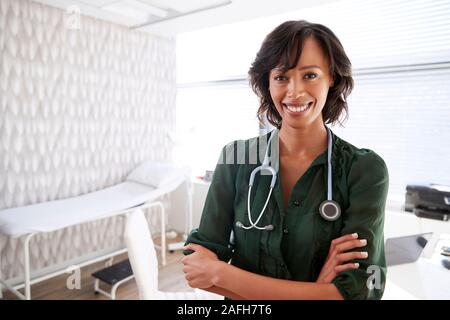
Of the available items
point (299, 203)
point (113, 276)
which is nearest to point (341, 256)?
point (299, 203)

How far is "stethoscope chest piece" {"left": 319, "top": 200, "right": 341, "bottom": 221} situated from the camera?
0.59m

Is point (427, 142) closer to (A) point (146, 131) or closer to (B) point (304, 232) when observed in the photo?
(B) point (304, 232)

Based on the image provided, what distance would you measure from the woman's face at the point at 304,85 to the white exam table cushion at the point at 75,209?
1.66 m

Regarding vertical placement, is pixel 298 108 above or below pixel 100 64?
below

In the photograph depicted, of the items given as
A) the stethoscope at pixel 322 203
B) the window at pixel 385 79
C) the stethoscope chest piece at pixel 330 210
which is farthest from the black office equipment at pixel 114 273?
the stethoscope chest piece at pixel 330 210

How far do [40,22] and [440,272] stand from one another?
8.55 feet

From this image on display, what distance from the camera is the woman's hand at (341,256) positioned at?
0.56m

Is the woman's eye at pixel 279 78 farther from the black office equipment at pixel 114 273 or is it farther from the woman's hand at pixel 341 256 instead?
the black office equipment at pixel 114 273

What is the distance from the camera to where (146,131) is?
265 cm

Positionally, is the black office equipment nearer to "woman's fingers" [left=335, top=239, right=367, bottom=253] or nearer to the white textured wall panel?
the white textured wall panel

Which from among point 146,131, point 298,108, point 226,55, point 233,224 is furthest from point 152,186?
point 298,108

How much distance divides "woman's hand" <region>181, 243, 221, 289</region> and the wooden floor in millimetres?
1234

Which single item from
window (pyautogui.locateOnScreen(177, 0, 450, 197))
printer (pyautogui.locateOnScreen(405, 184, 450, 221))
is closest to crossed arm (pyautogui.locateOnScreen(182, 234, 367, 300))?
window (pyautogui.locateOnScreen(177, 0, 450, 197))
